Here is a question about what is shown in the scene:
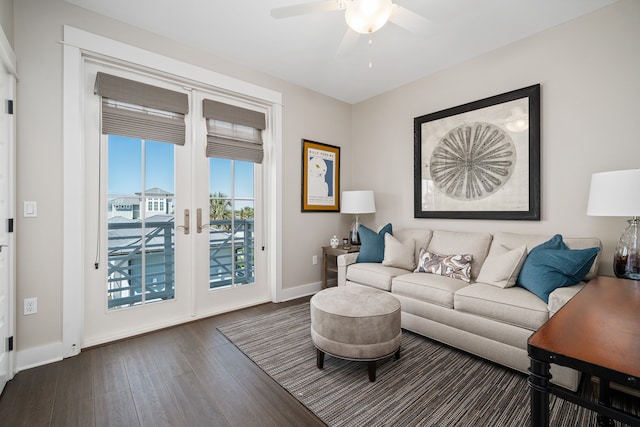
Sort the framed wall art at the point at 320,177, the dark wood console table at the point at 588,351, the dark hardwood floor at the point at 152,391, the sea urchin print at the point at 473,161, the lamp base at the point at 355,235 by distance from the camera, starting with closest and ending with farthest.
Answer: the dark wood console table at the point at 588,351 → the dark hardwood floor at the point at 152,391 → the sea urchin print at the point at 473,161 → the framed wall art at the point at 320,177 → the lamp base at the point at 355,235

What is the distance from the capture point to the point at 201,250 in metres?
2.99

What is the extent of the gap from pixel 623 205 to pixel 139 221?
3.64 metres

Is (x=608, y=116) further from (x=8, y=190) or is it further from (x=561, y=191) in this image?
(x=8, y=190)

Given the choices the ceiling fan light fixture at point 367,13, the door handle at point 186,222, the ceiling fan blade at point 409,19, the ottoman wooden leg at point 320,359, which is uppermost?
the ceiling fan blade at point 409,19

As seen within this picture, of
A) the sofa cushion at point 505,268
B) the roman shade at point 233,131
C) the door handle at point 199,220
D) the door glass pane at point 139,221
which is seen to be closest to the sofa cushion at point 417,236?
the sofa cushion at point 505,268

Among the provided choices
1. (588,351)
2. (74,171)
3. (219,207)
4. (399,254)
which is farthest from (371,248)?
(74,171)

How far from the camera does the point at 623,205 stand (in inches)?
70.7

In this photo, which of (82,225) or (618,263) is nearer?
(618,263)

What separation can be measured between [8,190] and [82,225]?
48 centimetres

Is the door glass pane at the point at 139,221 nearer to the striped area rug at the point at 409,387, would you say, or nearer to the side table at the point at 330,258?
the striped area rug at the point at 409,387

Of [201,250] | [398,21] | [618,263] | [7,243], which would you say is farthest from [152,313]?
[618,263]

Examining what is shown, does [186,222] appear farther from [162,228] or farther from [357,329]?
[357,329]

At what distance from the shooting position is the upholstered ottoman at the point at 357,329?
1.89m

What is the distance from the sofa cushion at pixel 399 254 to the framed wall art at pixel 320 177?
114 cm
